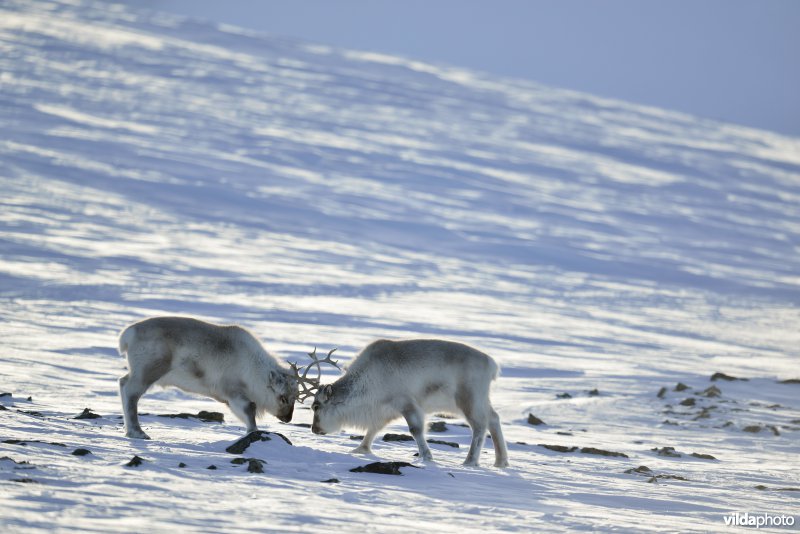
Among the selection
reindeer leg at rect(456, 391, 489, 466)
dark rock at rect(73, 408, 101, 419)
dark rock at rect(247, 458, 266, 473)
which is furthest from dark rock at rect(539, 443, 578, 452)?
dark rock at rect(73, 408, 101, 419)

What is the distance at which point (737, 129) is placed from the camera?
90.7 metres

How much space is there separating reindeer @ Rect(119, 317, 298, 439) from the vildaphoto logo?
469cm

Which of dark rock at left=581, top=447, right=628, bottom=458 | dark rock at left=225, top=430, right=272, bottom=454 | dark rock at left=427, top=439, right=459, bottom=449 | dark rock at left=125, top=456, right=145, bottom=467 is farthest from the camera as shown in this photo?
dark rock at left=581, top=447, right=628, bottom=458

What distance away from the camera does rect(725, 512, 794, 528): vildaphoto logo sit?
8.73 metres

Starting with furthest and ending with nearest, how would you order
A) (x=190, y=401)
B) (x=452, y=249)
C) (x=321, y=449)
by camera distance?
(x=452, y=249)
(x=190, y=401)
(x=321, y=449)

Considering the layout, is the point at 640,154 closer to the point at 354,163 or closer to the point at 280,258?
the point at 354,163

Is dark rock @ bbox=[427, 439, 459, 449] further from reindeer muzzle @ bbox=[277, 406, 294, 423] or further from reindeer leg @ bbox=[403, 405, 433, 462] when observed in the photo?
reindeer muzzle @ bbox=[277, 406, 294, 423]

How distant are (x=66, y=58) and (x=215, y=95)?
8.50 m

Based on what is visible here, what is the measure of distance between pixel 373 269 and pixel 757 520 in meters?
25.0

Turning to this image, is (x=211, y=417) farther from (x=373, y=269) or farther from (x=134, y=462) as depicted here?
(x=373, y=269)

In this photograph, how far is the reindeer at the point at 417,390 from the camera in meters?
11.1

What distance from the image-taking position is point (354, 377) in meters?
11.3

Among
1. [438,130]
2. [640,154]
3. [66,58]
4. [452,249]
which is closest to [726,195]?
[640,154]

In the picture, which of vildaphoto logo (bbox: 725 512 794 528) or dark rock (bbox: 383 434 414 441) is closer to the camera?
vildaphoto logo (bbox: 725 512 794 528)
